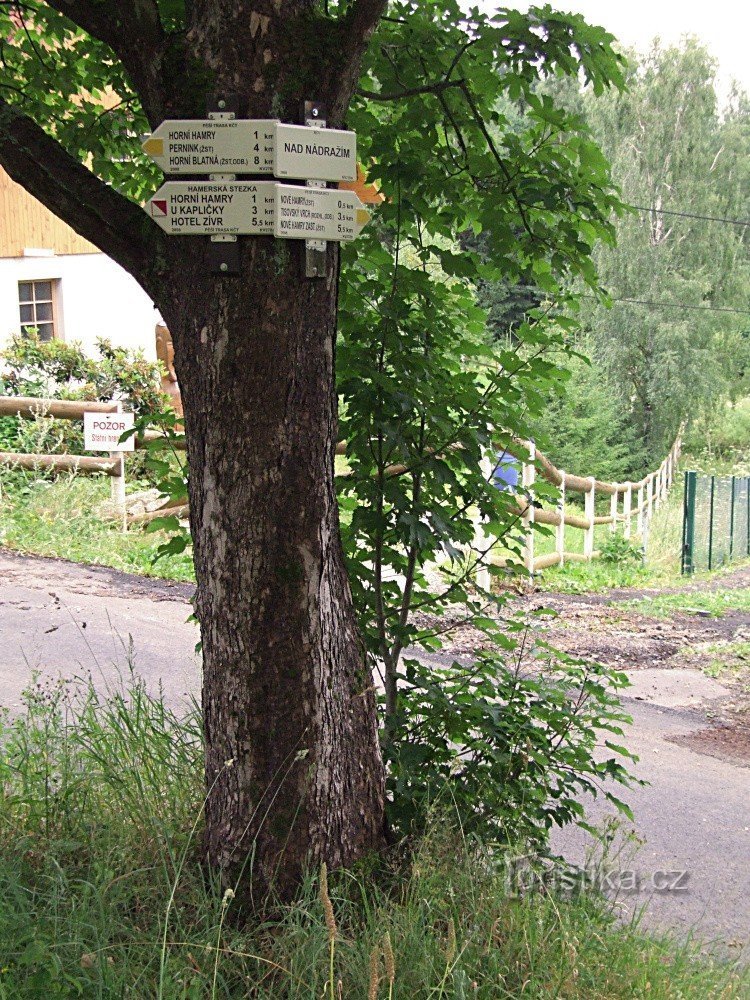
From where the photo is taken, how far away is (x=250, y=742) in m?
3.12

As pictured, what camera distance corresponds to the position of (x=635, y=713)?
8.15 m

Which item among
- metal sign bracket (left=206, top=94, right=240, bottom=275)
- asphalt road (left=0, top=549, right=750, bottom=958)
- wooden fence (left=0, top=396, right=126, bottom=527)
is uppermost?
metal sign bracket (left=206, top=94, right=240, bottom=275)

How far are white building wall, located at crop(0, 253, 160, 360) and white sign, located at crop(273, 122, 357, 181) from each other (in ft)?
49.6

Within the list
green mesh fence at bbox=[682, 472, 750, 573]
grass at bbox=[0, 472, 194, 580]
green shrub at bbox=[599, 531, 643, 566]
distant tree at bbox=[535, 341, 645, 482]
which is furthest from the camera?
distant tree at bbox=[535, 341, 645, 482]

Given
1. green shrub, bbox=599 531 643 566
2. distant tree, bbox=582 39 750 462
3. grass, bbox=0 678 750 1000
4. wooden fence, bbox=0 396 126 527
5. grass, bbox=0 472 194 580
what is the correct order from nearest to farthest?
grass, bbox=0 678 750 1000 → grass, bbox=0 472 194 580 → wooden fence, bbox=0 396 126 527 → green shrub, bbox=599 531 643 566 → distant tree, bbox=582 39 750 462

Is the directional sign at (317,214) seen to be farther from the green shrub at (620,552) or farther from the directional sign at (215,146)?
the green shrub at (620,552)

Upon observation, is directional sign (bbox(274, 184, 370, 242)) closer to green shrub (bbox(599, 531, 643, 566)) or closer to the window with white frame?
green shrub (bbox(599, 531, 643, 566))

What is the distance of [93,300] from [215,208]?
1627 centimetres

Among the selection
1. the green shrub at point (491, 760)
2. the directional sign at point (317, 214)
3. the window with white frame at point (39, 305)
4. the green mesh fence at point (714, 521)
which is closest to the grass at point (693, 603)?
the green mesh fence at point (714, 521)

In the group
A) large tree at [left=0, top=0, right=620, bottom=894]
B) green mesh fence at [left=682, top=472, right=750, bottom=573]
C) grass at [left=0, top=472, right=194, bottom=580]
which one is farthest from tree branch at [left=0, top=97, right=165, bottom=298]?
green mesh fence at [left=682, top=472, right=750, bottom=573]

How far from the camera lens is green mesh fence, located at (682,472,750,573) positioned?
62.3ft

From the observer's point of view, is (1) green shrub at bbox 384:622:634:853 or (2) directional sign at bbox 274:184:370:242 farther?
(1) green shrub at bbox 384:622:634:853

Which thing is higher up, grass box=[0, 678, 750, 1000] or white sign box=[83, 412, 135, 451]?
white sign box=[83, 412, 135, 451]

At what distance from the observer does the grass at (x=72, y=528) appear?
10305 millimetres
